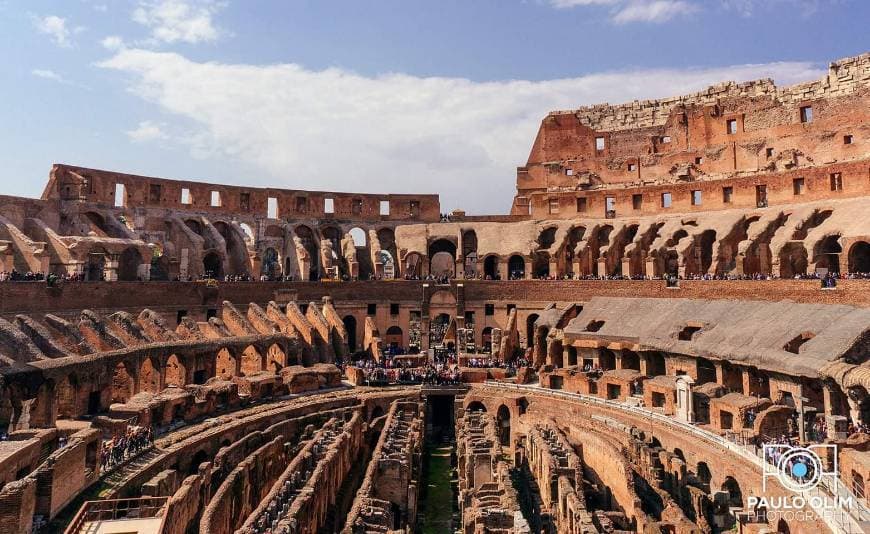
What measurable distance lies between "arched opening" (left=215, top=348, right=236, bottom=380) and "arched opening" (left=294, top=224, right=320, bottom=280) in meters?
15.9

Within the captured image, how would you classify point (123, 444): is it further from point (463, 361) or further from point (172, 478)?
point (463, 361)

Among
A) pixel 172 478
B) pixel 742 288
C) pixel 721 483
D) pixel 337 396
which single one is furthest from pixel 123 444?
pixel 742 288

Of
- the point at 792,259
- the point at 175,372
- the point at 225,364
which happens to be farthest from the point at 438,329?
the point at 792,259

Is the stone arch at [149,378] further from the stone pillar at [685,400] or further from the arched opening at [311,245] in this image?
the stone pillar at [685,400]

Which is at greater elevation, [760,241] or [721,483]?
[760,241]

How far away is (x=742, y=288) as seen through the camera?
34.3 m

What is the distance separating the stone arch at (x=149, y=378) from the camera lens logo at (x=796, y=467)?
24.0 meters

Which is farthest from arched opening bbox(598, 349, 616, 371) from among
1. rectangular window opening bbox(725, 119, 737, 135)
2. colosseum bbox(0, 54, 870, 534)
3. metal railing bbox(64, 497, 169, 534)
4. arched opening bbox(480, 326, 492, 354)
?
metal railing bbox(64, 497, 169, 534)

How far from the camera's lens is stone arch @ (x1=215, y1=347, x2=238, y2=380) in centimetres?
3334

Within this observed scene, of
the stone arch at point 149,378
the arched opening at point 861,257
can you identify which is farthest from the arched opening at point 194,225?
the arched opening at point 861,257

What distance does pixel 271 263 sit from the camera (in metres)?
53.7

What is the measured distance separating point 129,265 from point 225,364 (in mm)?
10887

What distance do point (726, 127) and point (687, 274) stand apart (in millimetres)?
14222

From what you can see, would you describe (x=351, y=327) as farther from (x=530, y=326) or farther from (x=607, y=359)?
(x=607, y=359)
